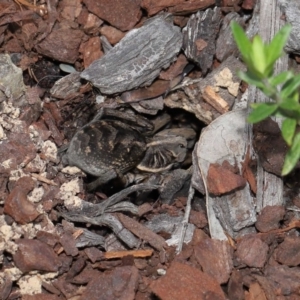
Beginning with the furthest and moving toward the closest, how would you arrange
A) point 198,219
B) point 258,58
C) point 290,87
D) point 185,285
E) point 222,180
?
1. point 198,219
2. point 222,180
3. point 185,285
4. point 290,87
5. point 258,58

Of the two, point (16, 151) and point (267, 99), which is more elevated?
point (267, 99)

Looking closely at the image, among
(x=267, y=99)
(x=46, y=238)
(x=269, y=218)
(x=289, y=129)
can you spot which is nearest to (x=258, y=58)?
(x=289, y=129)

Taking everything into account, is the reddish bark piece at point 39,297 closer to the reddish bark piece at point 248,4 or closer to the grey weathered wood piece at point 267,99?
the grey weathered wood piece at point 267,99

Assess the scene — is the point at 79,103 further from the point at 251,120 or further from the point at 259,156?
the point at 251,120

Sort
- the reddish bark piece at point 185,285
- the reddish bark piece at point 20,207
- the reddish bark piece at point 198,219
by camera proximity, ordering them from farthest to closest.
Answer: the reddish bark piece at point 198,219, the reddish bark piece at point 20,207, the reddish bark piece at point 185,285

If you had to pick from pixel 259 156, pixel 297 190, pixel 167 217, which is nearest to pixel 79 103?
pixel 167 217

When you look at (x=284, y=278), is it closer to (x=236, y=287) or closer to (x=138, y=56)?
(x=236, y=287)

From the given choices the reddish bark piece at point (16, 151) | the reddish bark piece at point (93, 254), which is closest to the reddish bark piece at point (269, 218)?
the reddish bark piece at point (93, 254)
